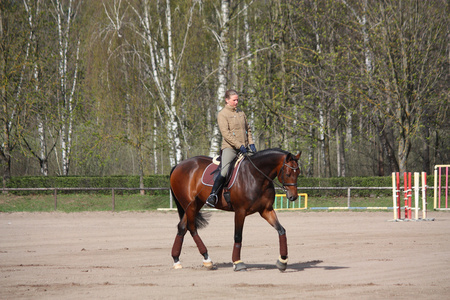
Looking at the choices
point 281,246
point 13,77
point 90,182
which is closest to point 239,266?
point 281,246

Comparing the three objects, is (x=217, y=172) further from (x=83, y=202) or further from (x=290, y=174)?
(x=83, y=202)

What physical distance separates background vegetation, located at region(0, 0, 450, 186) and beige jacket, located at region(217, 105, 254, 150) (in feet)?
51.0

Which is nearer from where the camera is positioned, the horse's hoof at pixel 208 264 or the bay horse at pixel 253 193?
the bay horse at pixel 253 193

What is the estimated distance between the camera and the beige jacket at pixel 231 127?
1007cm

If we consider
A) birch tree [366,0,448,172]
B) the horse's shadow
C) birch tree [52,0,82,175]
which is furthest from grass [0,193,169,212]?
the horse's shadow

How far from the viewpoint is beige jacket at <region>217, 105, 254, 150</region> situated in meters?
10.1

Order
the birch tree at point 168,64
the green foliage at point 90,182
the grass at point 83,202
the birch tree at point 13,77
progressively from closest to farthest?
1. the grass at point 83,202
2. the birch tree at point 168,64
3. the green foliage at point 90,182
4. the birch tree at point 13,77

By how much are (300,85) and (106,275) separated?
24.9m

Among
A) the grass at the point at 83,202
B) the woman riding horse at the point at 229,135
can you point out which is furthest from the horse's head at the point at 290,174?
the grass at the point at 83,202

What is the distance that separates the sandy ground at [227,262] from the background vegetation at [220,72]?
9326 mm

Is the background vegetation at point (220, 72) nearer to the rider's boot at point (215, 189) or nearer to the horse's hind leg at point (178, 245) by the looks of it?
the horse's hind leg at point (178, 245)

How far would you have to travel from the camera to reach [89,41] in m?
32.0

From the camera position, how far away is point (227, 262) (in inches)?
446

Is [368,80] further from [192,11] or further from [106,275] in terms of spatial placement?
[106,275]
